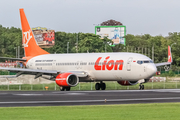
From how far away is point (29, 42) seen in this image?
168ft

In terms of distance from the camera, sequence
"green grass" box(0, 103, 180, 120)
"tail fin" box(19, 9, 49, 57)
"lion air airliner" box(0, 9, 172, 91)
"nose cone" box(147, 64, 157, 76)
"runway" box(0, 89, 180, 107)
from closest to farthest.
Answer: "green grass" box(0, 103, 180, 120) < "runway" box(0, 89, 180, 107) < "nose cone" box(147, 64, 157, 76) < "lion air airliner" box(0, 9, 172, 91) < "tail fin" box(19, 9, 49, 57)

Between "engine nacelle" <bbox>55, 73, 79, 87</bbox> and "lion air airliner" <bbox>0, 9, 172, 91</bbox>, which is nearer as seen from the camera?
"lion air airliner" <bbox>0, 9, 172, 91</bbox>

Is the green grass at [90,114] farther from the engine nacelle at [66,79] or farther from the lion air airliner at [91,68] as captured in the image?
the engine nacelle at [66,79]

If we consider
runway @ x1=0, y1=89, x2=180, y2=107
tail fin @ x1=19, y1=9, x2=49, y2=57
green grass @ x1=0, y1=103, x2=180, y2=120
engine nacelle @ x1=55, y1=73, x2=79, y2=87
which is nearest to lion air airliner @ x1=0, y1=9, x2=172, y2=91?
engine nacelle @ x1=55, y1=73, x2=79, y2=87

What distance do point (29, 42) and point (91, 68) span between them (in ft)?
37.9

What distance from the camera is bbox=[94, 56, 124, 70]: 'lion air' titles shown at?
39953 millimetres

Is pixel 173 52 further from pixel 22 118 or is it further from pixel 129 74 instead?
pixel 22 118

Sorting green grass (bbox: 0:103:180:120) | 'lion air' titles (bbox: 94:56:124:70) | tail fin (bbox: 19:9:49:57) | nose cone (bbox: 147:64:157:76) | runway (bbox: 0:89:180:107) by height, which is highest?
tail fin (bbox: 19:9:49:57)

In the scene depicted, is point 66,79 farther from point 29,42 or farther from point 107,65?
point 29,42

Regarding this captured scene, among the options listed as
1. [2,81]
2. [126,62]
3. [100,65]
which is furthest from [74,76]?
[2,81]

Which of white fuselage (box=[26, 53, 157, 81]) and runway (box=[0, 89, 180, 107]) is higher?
white fuselage (box=[26, 53, 157, 81])

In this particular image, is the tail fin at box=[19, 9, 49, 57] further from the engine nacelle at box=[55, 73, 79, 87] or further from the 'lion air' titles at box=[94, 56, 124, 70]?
the 'lion air' titles at box=[94, 56, 124, 70]

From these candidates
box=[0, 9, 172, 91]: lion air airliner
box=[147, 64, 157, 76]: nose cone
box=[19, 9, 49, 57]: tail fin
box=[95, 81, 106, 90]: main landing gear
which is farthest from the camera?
box=[19, 9, 49, 57]: tail fin

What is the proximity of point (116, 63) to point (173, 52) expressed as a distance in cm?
9137
